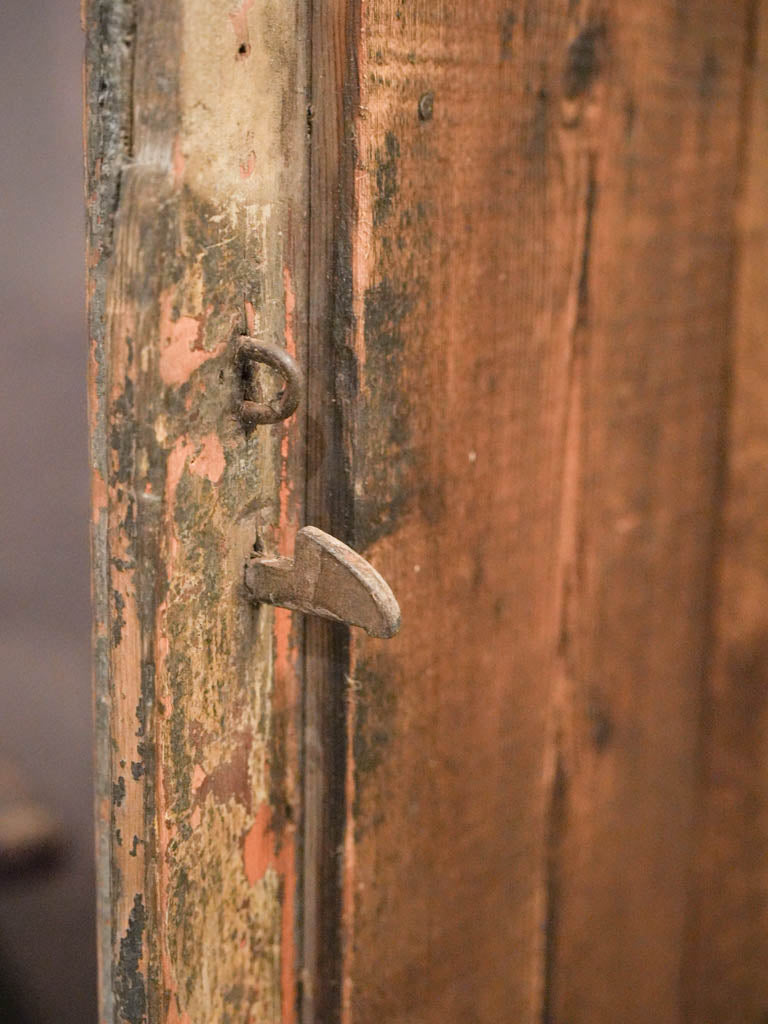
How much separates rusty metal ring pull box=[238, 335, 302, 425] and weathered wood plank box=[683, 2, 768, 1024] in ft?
1.68

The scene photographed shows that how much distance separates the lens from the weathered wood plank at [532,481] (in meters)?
0.56

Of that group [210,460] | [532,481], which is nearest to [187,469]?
[210,460]

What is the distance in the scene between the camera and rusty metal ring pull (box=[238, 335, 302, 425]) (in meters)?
0.47

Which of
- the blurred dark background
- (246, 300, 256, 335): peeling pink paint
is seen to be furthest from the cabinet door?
the blurred dark background

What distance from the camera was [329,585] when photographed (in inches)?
19.4

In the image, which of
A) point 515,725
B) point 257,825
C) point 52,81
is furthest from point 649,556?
point 52,81

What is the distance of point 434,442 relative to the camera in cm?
60

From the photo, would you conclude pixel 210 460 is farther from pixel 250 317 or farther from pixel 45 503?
pixel 45 503

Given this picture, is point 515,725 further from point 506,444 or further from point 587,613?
point 506,444

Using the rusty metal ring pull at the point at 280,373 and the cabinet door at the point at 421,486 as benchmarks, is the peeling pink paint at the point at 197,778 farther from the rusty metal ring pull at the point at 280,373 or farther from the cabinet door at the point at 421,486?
the rusty metal ring pull at the point at 280,373

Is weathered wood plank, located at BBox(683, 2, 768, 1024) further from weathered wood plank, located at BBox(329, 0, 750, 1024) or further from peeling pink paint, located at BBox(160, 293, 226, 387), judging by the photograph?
peeling pink paint, located at BBox(160, 293, 226, 387)

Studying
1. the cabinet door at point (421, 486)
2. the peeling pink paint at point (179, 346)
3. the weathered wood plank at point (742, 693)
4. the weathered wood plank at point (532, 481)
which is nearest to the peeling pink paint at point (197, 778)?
the cabinet door at point (421, 486)

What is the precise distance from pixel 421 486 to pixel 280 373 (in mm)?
145

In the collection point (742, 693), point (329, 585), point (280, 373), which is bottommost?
point (742, 693)
